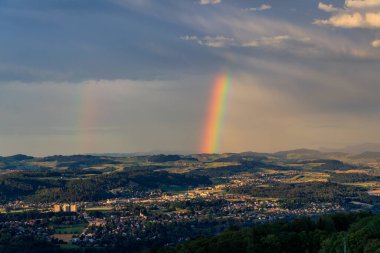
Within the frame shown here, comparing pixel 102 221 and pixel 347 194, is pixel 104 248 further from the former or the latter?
pixel 347 194

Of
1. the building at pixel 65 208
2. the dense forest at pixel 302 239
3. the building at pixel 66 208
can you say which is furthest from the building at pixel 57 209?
the dense forest at pixel 302 239

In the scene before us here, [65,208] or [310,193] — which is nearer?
[65,208]

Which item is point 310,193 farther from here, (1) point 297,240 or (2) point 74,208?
(1) point 297,240

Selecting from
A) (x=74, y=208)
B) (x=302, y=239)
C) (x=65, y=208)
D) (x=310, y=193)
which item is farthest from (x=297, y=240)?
(x=310, y=193)

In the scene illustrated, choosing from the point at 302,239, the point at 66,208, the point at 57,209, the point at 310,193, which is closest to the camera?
the point at 302,239

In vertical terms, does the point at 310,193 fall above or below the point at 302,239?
below

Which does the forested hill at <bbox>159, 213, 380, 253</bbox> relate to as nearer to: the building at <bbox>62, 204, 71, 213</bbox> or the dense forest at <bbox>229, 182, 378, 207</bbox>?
the building at <bbox>62, 204, 71, 213</bbox>

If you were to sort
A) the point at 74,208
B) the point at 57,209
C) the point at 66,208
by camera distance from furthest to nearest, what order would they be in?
the point at 74,208 < the point at 66,208 < the point at 57,209

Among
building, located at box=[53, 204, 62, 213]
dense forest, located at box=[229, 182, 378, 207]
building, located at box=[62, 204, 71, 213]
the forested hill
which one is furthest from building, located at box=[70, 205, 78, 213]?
the forested hill

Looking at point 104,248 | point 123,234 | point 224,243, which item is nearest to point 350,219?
point 224,243
